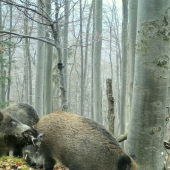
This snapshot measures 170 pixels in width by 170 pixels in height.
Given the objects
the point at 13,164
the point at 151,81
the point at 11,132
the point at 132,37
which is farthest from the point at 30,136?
the point at 132,37

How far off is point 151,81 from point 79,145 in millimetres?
1680

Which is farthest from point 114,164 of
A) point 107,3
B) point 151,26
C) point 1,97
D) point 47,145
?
point 107,3

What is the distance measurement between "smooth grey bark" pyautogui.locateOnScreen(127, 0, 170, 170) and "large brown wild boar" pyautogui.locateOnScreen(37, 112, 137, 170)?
1.95 feet

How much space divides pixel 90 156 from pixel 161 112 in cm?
146

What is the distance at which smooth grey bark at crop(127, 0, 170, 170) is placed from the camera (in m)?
2.86

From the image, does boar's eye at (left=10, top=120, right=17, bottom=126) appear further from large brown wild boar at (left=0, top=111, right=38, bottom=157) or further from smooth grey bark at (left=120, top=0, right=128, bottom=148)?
smooth grey bark at (left=120, top=0, right=128, bottom=148)

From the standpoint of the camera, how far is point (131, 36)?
6832 millimetres

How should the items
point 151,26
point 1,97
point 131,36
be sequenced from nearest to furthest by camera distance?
point 151,26 → point 131,36 → point 1,97

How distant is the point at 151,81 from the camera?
288cm

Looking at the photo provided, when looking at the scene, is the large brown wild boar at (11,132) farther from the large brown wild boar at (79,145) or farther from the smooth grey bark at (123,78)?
the smooth grey bark at (123,78)

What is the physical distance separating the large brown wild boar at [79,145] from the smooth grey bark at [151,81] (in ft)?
1.95

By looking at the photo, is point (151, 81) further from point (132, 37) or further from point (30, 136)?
point (132, 37)

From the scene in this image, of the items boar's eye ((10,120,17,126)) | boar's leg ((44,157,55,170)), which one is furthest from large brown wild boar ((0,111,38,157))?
boar's leg ((44,157,55,170))

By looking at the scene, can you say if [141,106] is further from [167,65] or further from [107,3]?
[107,3]
